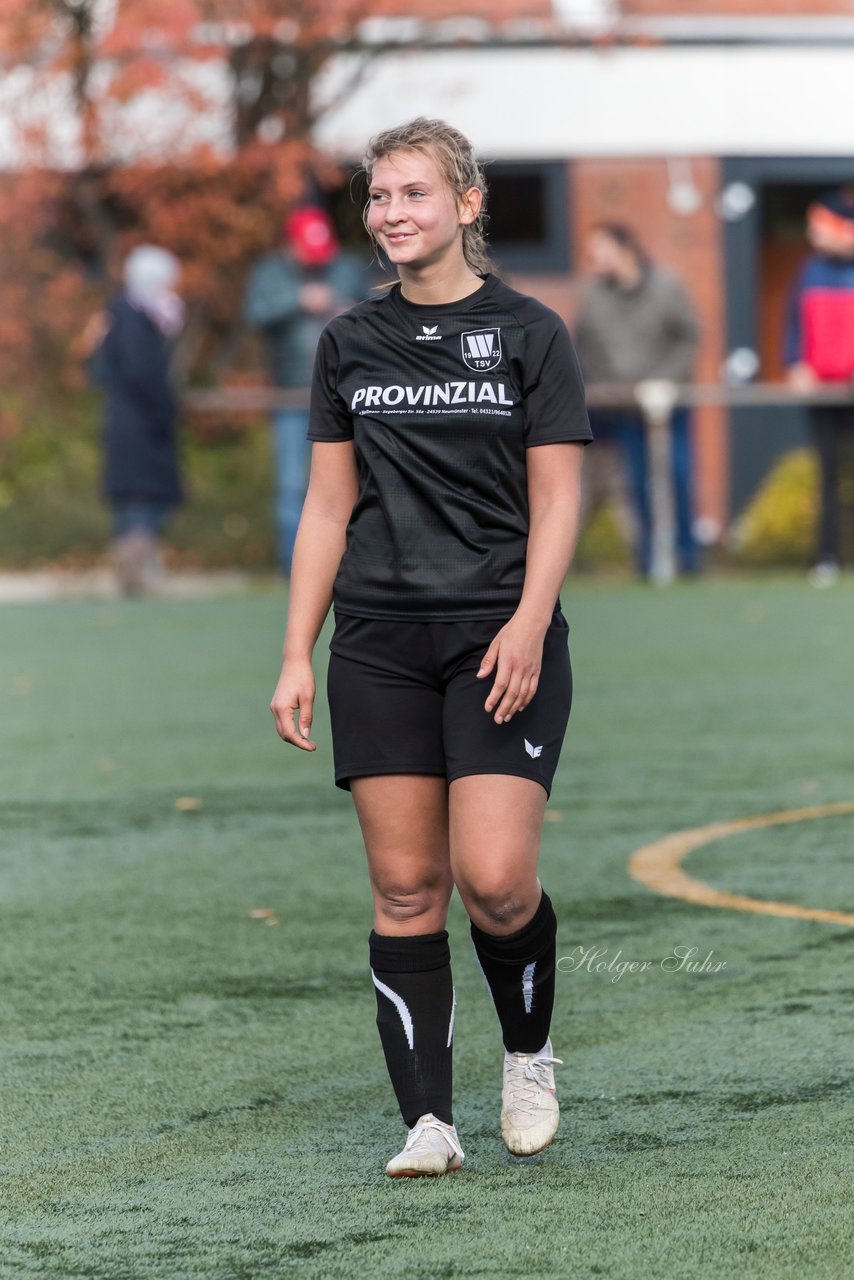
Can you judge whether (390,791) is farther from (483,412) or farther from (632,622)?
(632,622)

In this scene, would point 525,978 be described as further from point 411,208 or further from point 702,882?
point 702,882

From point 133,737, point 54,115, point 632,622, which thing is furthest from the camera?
point 54,115

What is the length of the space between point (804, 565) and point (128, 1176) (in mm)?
14898

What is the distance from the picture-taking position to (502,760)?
3891 mm

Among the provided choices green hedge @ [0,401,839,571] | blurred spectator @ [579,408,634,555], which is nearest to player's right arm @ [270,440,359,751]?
blurred spectator @ [579,408,634,555]

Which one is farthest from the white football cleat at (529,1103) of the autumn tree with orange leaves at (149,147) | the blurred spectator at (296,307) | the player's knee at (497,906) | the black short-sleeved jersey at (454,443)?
the autumn tree with orange leaves at (149,147)

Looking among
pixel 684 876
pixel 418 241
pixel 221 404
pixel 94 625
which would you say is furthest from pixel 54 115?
pixel 418 241

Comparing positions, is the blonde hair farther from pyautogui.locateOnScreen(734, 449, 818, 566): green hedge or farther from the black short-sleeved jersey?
pyautogui.locateOnScreen(734, 449, 818, 566): green hedge

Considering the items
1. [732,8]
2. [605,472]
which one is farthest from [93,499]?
[732,8]

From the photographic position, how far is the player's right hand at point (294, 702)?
13.2 feet

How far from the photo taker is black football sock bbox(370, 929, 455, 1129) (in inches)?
157

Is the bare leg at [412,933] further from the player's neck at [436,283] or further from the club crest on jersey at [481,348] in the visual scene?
→ the player's neck at [436,283]

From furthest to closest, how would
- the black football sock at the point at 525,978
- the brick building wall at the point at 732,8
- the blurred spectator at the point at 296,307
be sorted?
the brick building wall at the point at 732,8 < the blurred spectator at the point at 296,307 < the black football sock at the point at 525,978

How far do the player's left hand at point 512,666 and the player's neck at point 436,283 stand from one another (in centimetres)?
58
